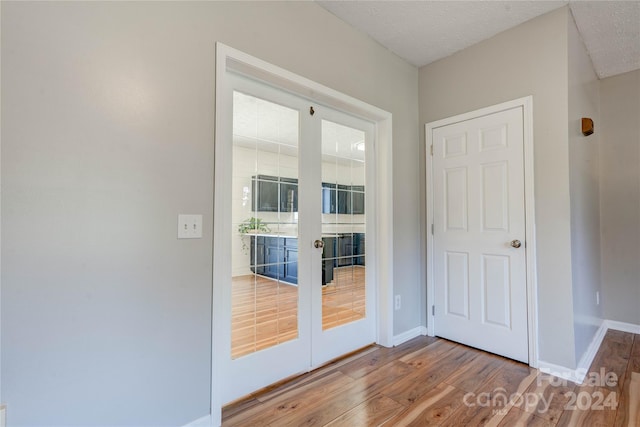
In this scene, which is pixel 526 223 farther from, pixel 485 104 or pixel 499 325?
pixel 485 104

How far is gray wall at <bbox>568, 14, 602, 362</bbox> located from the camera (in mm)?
A: 2252

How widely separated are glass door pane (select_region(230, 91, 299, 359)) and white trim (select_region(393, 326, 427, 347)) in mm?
1064

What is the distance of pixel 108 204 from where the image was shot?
134cm

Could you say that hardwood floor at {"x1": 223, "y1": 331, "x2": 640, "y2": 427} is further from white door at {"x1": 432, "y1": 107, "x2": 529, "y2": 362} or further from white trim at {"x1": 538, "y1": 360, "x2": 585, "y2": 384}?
white door at {"x1": 432, "y1": 107, "x2": 529, "y2": 362}

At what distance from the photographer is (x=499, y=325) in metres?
2.48

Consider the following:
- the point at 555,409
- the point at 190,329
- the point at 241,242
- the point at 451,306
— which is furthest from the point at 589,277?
the point at 190,329

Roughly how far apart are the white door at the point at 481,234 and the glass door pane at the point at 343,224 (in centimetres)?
80

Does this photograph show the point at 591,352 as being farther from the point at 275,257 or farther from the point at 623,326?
the point at 275,257

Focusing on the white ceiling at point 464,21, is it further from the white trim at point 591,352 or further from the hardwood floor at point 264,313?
the white trim at point 591,352

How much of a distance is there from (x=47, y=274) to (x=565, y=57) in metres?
3.32

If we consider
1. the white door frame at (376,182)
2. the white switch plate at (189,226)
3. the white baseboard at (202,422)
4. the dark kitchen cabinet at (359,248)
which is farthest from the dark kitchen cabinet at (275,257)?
the white baseboard at (202,422)

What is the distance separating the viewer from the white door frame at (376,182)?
1.67 metres

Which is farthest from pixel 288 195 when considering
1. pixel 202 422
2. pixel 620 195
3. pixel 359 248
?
pixel 620 195

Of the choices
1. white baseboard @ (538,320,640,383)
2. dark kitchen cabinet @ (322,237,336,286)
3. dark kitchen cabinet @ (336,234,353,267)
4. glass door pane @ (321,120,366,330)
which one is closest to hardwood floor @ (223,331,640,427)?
white baseboard @ (538,320,640,383)
